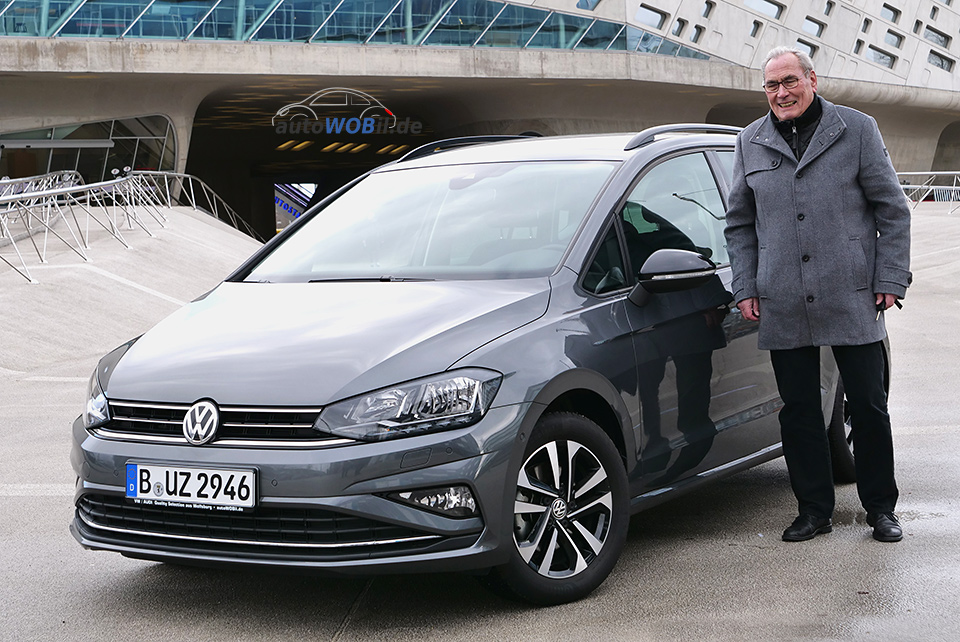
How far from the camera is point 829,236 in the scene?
177 inches

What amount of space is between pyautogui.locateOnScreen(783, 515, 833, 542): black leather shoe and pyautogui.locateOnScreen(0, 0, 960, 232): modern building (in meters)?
30.4

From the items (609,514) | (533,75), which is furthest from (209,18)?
(609,514)

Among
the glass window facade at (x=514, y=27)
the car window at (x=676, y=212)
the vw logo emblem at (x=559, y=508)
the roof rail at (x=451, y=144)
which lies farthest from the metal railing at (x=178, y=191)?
the vw logo emblem at (x=559, y=508)

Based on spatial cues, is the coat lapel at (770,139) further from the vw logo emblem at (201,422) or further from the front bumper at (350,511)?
the vw logo emblem at (201,422)

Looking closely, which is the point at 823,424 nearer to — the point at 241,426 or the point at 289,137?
the point at 241,426

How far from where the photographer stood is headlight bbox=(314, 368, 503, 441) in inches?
136

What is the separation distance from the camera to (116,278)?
53.2 ft

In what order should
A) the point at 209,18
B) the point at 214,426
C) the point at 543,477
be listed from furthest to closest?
1. the point at 209,18
2. the point at 543,477
3. the point at 214,426

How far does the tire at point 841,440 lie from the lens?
5434mm

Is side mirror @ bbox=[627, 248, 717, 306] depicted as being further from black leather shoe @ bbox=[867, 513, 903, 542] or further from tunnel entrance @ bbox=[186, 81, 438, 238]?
tunnel entrance @ bbox=[186, 81, 438, 238]

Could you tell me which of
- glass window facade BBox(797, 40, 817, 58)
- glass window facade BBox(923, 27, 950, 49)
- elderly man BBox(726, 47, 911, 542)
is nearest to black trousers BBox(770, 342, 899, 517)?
elderly man BBox(726, 47, 911, 542)

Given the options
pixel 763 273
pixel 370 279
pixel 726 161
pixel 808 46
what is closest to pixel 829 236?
pixel 763 273

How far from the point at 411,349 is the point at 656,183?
1662mm

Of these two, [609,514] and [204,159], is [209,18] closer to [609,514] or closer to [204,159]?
[204,159]
